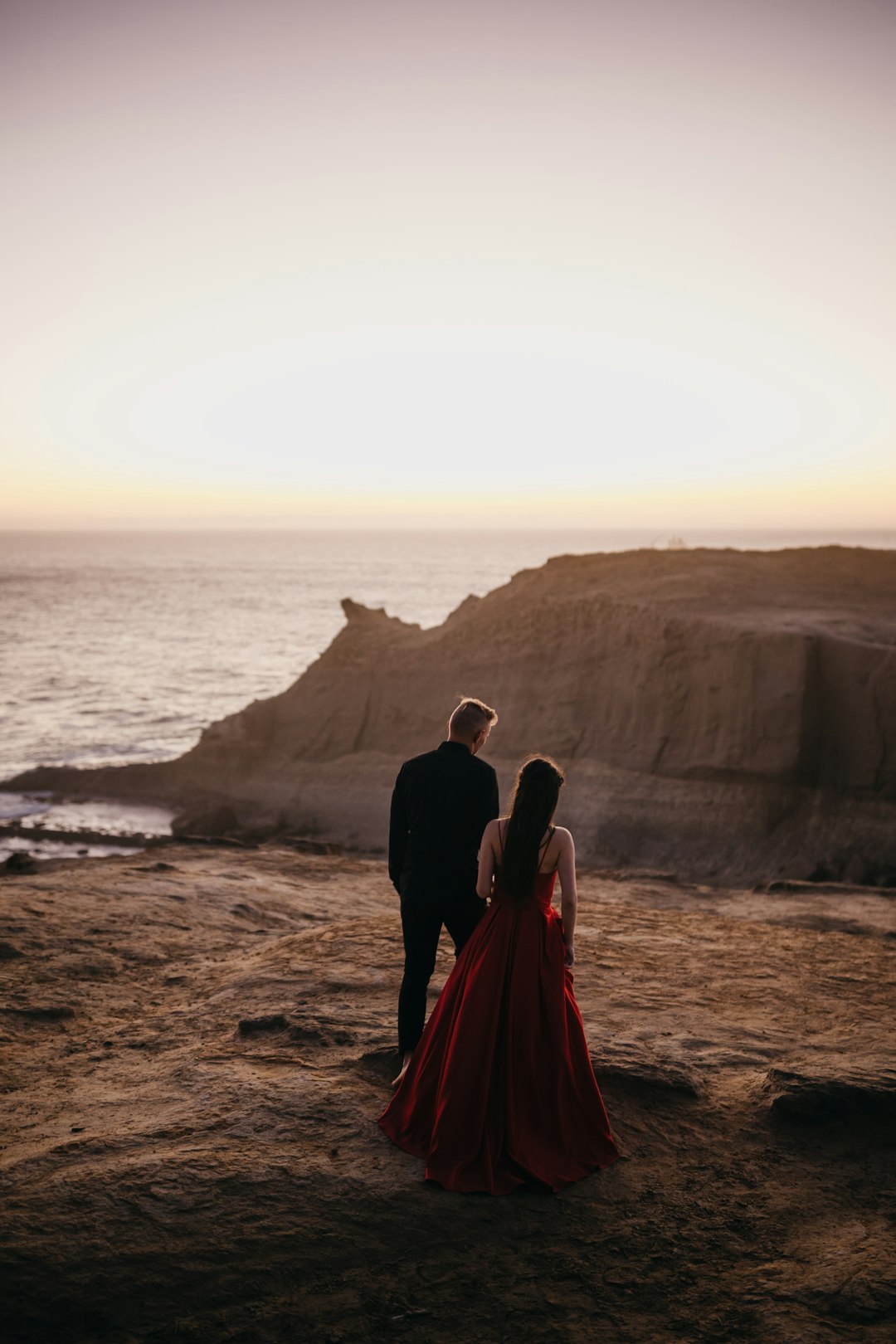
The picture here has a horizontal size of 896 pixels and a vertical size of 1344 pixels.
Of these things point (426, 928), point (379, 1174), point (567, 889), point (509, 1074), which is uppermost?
point (567, 889)

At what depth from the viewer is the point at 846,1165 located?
4.88 metres

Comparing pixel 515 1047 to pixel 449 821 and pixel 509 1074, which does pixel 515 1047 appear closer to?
pixel 509 1074

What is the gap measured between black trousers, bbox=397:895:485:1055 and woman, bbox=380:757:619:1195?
10.8 inches

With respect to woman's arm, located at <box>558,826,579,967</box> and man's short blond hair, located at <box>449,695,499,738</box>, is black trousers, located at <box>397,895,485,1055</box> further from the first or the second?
man's short blond hair, located at <box>449,695,499,738</box>

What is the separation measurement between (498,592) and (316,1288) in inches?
808

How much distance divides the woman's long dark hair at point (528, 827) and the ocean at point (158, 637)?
2302 cm

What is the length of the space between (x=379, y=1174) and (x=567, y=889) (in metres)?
1.59

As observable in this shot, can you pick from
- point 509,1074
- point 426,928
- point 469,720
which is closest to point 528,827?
point 469,720

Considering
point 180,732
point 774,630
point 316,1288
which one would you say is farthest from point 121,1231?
point 180,732

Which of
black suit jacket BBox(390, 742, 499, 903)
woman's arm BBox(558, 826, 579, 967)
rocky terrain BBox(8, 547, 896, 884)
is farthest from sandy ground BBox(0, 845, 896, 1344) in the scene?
rocky terrain BBox(8, 547, 896, 884)

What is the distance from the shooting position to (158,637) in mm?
62844

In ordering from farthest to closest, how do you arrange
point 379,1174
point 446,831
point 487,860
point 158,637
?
point 158,637 → point 446,831 → point 487,860 → point 379,1174

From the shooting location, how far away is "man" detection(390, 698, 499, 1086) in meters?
4.95

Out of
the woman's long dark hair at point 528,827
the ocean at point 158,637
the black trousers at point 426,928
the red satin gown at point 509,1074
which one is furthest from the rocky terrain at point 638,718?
the woman's long dark hair at point 528,827
